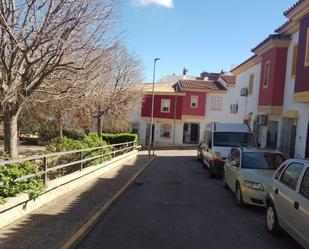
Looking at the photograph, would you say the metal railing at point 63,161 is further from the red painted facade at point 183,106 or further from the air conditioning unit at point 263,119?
the red painted facade at point 183,106

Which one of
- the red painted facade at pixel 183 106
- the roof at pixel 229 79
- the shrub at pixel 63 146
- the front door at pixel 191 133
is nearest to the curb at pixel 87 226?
the shrub at pixel 63 146

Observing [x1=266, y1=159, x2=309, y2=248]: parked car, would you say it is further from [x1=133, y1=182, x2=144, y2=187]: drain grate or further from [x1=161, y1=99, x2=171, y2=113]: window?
[x1=161, y1=99, x2=171, y2=113]: window

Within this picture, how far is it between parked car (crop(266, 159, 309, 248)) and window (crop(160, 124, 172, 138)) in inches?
1935

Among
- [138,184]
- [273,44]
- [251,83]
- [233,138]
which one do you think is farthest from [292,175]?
[251,83]

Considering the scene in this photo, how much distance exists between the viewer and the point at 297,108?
18938 millimetres

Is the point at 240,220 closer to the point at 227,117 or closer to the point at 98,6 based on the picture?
the point at 98,6

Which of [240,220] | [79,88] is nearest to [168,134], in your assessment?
[79,88]

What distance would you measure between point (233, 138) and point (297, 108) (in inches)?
125

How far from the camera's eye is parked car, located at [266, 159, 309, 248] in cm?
659

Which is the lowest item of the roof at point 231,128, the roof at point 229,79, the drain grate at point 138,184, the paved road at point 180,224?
the drain grate at point 138,184

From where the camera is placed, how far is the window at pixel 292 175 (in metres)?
7.52

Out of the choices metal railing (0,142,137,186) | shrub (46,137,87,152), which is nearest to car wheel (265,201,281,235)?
metal railing (0,142,137,186)

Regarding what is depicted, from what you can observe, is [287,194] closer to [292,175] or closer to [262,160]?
[292,175]

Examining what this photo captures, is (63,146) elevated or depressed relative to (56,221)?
elevated
